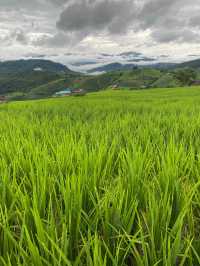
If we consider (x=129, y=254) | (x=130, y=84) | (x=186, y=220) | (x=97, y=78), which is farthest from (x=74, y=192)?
(x=97, y=78)

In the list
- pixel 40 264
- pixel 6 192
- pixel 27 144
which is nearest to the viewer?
pixel 40 264

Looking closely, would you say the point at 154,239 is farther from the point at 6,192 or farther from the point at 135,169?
the point at 6,192

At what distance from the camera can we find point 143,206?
1.23m

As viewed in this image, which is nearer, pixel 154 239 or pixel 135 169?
pixel 154 239

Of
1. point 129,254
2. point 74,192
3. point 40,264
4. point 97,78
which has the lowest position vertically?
point 129,254

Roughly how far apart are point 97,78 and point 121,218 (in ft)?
533

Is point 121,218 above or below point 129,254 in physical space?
above

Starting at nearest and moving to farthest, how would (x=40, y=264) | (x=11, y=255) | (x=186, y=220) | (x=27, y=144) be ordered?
(x=40, y=264)
(x=11, y=255)
(x=186, y=220)
(x=27, y=144)

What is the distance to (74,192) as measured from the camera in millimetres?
1105

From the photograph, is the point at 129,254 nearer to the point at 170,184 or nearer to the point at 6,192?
the point at 170,184

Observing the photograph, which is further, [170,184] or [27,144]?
[27,144]

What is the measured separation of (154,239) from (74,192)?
38 centimetres

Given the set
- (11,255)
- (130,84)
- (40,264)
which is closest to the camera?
(40,264)

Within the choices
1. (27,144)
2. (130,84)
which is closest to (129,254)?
(27,144)
